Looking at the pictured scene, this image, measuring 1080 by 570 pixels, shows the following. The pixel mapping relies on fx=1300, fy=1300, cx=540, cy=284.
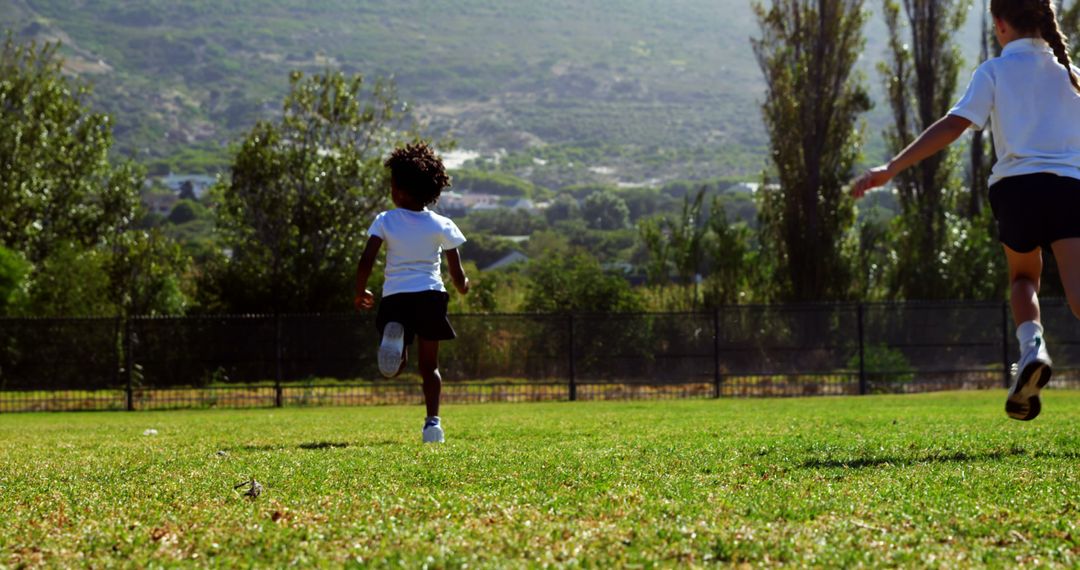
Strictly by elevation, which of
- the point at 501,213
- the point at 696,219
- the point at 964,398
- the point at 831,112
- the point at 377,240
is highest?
the point at 501,213

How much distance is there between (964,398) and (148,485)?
60.0 feet

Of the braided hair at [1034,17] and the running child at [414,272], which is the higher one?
the braided hair at [1034,17]

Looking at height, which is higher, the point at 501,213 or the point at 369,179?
the point at 501,213

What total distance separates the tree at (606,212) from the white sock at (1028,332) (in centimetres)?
16877

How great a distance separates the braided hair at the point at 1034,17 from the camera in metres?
6.40

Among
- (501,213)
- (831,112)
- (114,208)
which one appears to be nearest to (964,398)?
(831,112)

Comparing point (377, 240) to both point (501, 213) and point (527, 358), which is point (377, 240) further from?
point (501, 213)

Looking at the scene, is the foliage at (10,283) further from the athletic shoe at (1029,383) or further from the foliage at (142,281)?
the athletic shoe at (1029,383)

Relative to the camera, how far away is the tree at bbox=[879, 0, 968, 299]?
3653 centimetres

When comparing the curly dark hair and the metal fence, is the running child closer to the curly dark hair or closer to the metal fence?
the curly dark hair

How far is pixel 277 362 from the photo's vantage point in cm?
2317

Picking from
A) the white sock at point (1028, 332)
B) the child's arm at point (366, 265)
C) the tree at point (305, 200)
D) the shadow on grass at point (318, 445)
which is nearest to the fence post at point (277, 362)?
the tree at point (305, 200)

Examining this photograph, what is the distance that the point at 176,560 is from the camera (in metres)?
3.78

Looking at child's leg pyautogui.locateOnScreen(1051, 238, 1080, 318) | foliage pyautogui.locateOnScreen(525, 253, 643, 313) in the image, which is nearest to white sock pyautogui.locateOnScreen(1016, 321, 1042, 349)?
child's leg pyautogui.locateOnScreen(1051, 238, 1080, 318)
